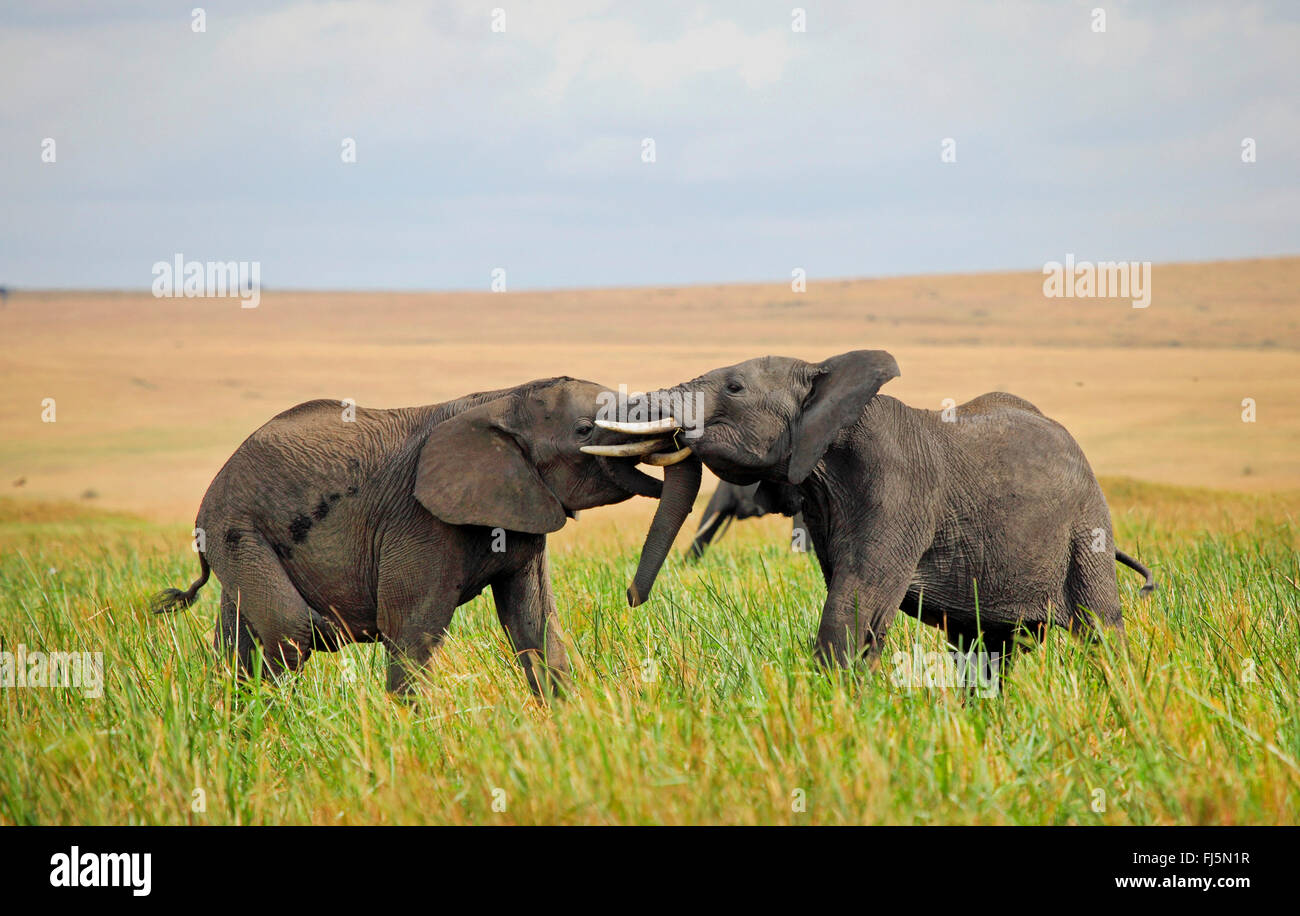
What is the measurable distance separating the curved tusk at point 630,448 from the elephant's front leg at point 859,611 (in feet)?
2.76

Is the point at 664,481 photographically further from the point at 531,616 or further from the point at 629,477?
the point at 531,616

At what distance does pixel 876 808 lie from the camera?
3557 mm

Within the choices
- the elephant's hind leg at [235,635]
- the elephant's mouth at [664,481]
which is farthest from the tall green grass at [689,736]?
the elephant's mouth at [664,481]

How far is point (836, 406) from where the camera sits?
4.65 meters

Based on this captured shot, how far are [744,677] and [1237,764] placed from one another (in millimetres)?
1754

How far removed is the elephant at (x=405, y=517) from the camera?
5180mm

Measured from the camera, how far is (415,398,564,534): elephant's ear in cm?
515

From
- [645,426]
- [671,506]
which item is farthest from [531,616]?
[645,426]

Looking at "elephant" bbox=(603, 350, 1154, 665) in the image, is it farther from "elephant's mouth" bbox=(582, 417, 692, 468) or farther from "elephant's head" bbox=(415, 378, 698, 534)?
"elephant's head" bbox=(415, 378, 698, 534)

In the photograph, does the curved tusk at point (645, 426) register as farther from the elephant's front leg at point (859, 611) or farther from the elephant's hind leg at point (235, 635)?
the elephant's hind leg at point (235, 635)

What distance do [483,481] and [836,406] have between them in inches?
57.9

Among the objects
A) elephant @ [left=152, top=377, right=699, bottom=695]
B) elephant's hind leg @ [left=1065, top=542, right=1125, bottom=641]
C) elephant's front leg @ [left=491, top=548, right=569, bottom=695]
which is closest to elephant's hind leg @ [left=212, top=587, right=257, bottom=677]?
elephant @ [left=152, top=377, right=699, bottom=695]
